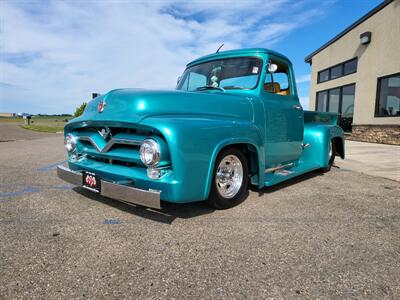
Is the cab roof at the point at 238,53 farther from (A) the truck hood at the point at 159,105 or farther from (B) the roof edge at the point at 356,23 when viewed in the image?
(B) the roof edge at the point at 356,23

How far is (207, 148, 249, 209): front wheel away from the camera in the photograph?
9.83 ft

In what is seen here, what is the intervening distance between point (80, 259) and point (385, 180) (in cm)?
508

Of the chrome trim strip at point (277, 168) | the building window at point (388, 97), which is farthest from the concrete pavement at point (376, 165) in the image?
the building window at point (388, 97)

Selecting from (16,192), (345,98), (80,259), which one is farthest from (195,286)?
(345,98)

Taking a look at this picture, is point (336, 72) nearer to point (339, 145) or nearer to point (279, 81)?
point (339, 145)

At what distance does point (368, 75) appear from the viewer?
1174cm

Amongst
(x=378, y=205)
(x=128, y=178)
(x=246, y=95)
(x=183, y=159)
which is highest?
(x=246, y=95)

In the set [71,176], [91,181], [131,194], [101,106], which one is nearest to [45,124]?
[71,176]

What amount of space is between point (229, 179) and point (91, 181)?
1.52 meters

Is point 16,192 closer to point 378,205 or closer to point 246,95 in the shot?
point 246,95

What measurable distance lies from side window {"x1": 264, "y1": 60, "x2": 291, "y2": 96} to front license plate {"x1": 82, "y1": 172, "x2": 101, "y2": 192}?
2.43m

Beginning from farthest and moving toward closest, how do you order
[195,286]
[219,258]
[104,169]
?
[104,169], [219,258], [195,286]

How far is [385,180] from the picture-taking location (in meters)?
4.94

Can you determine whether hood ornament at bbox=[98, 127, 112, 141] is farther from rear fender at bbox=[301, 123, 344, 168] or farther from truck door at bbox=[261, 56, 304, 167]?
rear fender at bbox=[301, 123, 344, 168]
